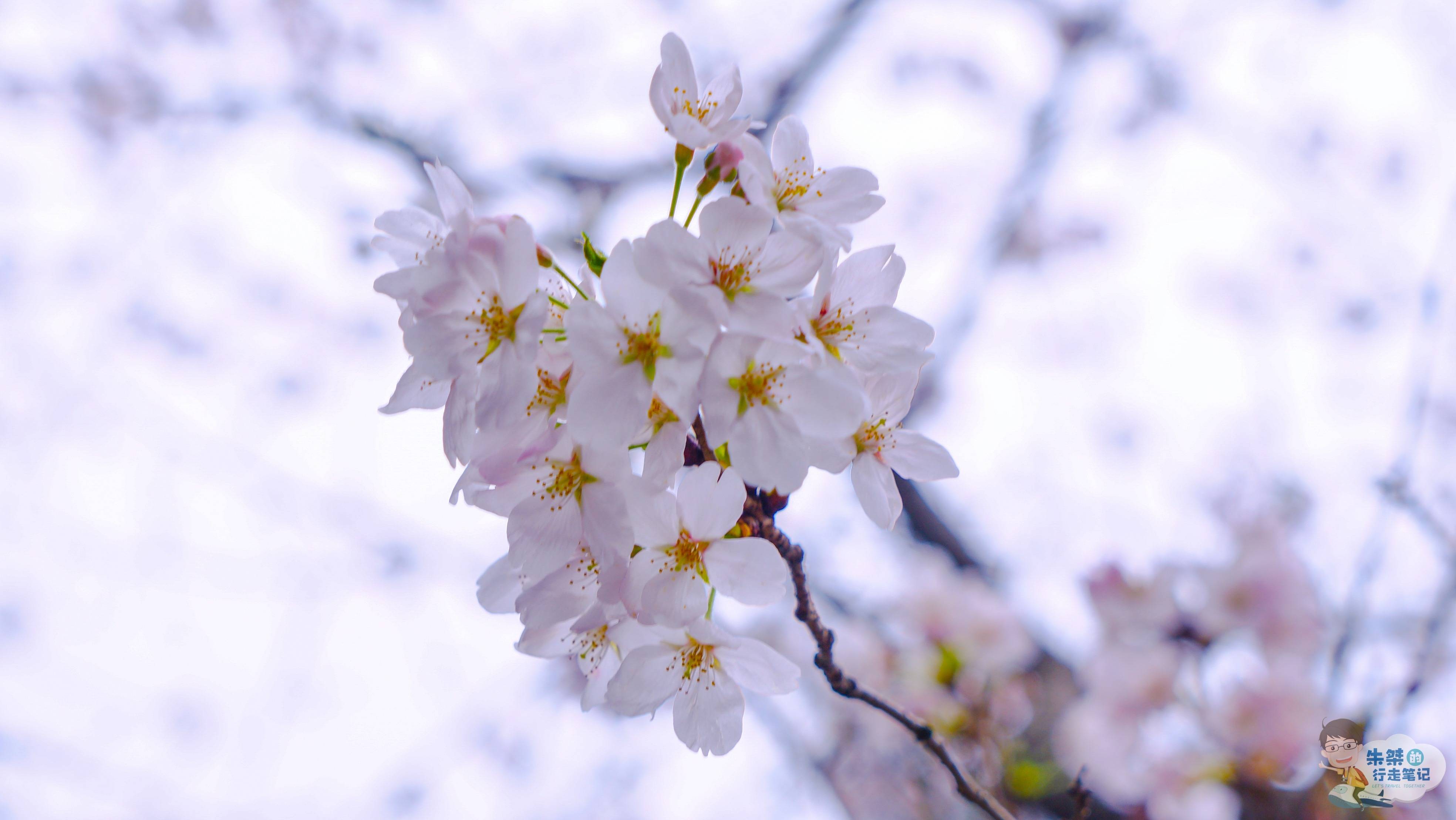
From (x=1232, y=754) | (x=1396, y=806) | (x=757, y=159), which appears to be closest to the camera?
(x=757, y=159)

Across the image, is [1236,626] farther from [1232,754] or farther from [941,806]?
[941,806]

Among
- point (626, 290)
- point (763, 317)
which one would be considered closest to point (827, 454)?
point (763, 317)

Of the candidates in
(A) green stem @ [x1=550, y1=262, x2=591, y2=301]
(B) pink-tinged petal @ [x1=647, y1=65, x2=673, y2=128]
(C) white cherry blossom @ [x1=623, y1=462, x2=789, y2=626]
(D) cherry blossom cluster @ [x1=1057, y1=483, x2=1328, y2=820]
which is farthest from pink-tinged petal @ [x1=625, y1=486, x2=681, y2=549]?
(D) cherry blossom cluster @ [x1=1057, y1=483, x2=1328, y2=820]

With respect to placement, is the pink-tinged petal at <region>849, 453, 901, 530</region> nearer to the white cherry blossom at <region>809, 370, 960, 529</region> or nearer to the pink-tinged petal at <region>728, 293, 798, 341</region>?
the white cherry blossom at <region>809, 370, 960, 529</region>

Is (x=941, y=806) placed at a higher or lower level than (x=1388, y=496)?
lower

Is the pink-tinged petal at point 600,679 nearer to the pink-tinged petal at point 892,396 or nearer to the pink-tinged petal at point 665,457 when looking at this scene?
the pink-tinged petal at point 665,457

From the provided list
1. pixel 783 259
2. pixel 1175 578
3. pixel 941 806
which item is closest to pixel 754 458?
pixel 783 259

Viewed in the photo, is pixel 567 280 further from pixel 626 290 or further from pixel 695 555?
pixel 695 555
